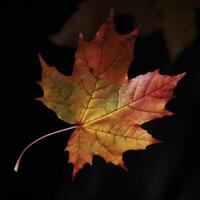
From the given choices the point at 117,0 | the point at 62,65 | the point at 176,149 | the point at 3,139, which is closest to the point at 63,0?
the point at 62,65

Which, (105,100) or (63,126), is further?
(63,126)

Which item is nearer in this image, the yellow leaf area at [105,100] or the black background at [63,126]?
the yellow leaf area at [105,100]

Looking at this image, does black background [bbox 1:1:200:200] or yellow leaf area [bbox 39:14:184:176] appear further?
black background [bbox 1:1:200:200]

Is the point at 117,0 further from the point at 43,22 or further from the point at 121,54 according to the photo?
the point at 121,54
